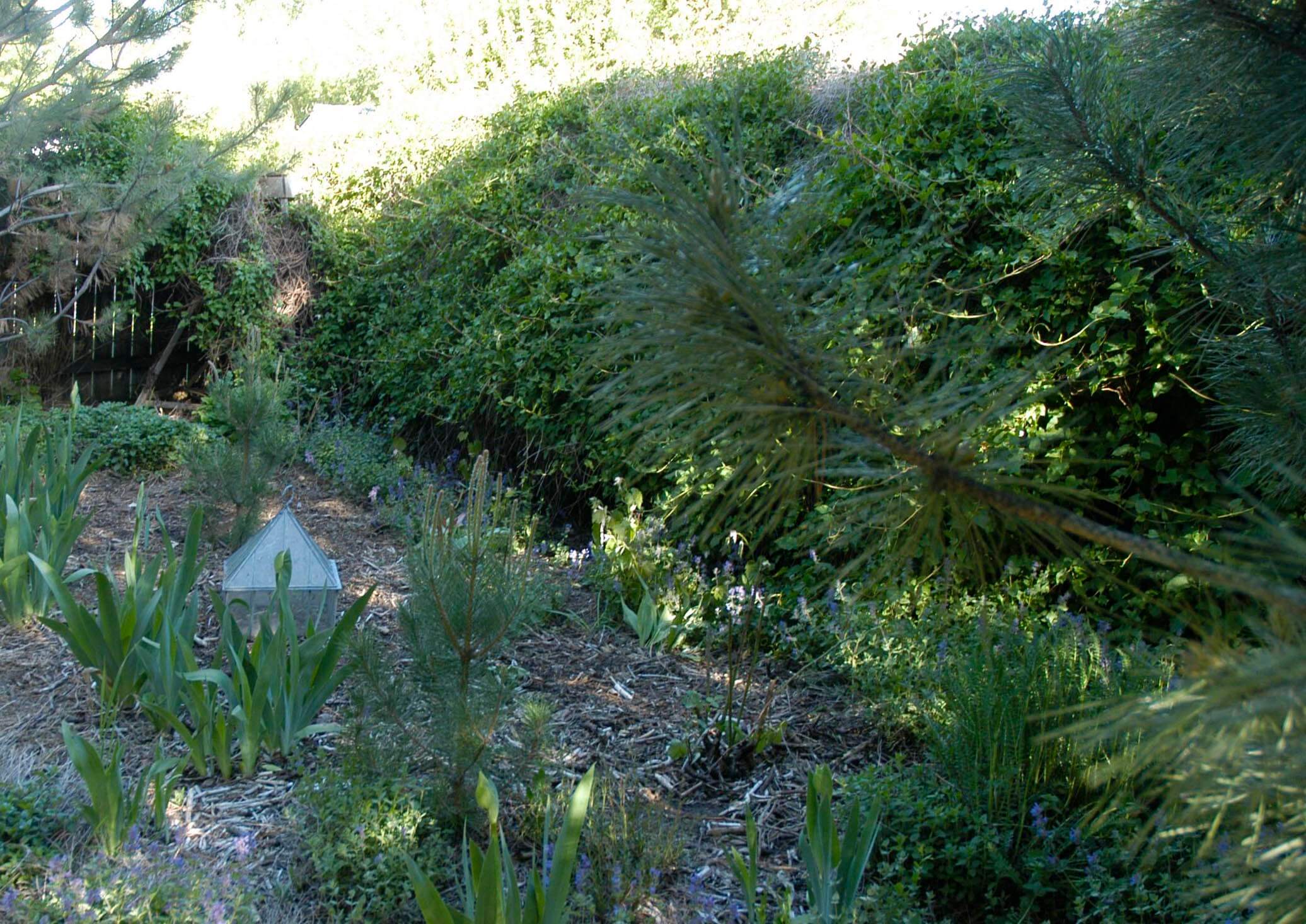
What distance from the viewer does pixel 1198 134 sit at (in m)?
1.77

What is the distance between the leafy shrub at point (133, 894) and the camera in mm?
2029

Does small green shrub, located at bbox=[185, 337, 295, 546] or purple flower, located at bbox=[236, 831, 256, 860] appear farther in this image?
small green shrub, located at bbox=[185, 337, 295, 546]

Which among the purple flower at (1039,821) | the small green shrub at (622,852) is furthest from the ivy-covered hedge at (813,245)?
the small green shrub at (622,852)

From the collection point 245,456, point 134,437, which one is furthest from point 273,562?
point 134,437

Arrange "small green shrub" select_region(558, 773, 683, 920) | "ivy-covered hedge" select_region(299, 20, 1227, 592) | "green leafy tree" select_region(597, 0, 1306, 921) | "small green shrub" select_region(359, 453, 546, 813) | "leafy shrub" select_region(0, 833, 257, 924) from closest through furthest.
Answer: "green leafy tree" select_region(597, 0, 1306, 921) → "leafy shrub" select_region(0, 833, 257, 924) → "small green shrub" select_region(558, 773, 683, 920) → "small green shrub" select_region(359, 453, 546, 813) → "ivy-covered hedge" select_region(299, 20, 1227, 592)

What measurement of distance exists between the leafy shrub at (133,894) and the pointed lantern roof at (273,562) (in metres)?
1.35

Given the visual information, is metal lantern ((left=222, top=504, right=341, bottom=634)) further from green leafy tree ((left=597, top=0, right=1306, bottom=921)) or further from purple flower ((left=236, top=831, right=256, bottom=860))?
green leafy tree ((left=597, top=0, right=1306, bottom=921))

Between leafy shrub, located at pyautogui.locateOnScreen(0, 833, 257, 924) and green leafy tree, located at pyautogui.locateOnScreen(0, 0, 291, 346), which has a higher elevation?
green leafy tree, located at pyautogui.locateOnScreen(0, 0, 291, 346)

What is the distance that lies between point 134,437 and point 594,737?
4.57 metres

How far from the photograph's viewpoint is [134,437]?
6.40 meters

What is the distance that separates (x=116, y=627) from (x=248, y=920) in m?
1.17

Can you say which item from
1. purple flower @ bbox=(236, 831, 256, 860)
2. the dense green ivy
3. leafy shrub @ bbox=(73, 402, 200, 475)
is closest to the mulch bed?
purple flower @ bbox=(236, 831, 256, 860)

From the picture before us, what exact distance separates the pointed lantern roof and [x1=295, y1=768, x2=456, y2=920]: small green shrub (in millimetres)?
1149

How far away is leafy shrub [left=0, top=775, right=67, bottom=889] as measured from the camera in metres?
2.27
